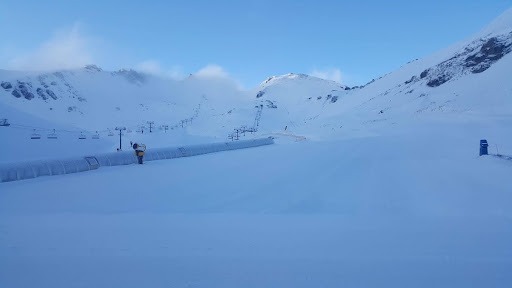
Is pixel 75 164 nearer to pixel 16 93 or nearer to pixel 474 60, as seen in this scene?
pixel 474 60

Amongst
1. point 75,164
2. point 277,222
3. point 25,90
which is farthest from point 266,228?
point 25,90

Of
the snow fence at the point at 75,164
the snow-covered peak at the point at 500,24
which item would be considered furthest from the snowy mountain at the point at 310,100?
the snow fence at the point at 75,164

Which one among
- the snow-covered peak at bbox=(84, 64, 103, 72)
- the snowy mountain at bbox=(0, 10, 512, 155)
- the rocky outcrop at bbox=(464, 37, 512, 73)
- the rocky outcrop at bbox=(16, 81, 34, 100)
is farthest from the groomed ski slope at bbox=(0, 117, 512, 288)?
the snow-covered peak at bbox=(84, 64, 103, 72)

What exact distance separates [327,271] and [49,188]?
9.51 m

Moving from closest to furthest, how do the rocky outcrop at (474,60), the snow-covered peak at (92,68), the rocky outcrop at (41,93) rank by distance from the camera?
the rocky outcrop at (474,60), the rocky outcrop at (41,93), the snow-covered peak at (92,68)

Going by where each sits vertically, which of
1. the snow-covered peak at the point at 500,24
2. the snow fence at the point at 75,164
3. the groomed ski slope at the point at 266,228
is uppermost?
the snow-covered peak at the point at 500,24

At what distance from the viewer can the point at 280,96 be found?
155m

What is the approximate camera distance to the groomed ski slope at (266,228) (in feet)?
15.8

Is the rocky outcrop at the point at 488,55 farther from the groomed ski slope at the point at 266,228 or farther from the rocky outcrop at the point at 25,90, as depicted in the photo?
the rocky outcrop at the point at 25,90

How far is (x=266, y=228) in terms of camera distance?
7.23 m

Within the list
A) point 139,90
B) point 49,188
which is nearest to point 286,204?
point 49,188

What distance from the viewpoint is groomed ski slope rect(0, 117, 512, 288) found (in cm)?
480

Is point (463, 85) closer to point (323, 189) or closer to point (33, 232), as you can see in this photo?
point (323, 189)

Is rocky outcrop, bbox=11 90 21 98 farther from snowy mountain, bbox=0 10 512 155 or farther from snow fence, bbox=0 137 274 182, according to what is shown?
snow fence, bbox=0 137 274 182
